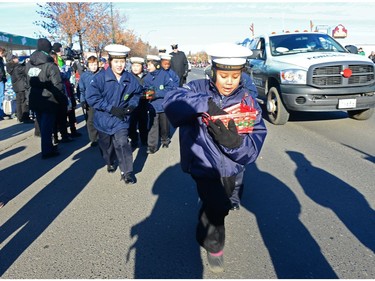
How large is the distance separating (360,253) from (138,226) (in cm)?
212

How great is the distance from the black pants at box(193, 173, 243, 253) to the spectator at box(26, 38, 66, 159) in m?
4.39

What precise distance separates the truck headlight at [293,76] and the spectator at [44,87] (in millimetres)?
4773

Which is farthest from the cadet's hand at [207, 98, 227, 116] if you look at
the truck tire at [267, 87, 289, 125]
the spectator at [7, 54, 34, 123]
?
the spectator at [7, 54, 34, 123]

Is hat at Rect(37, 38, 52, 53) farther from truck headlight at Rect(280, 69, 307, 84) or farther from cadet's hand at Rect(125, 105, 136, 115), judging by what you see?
truck headlight at Rect(280, 69, 307, 84)

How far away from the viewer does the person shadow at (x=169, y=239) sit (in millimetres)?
2885

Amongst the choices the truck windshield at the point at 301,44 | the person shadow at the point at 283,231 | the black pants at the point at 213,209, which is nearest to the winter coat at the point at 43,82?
the person shadow at the point at 283,231

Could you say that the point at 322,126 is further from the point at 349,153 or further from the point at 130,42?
the point at 130,42

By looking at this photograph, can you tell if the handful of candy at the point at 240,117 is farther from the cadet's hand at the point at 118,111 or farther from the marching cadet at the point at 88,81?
the marching cadet at the point at 88,81

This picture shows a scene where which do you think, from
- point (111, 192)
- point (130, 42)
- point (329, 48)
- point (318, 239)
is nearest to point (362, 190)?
point (318, 239)

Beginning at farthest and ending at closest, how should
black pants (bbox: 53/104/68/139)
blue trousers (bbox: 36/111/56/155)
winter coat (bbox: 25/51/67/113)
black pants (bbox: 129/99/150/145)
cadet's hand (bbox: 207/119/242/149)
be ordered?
black pants (bbox: 53/104/68/139) → black pants (bbox: 129/99/150/145) → blue trousers (bbox: 36/111/56/155) → winter coat (bbox: 25/51/67/113) → cadet's hand (bbox: 207/119/242/149)

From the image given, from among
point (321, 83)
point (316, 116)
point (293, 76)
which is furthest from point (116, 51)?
point (316, 116)

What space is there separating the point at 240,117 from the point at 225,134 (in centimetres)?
19

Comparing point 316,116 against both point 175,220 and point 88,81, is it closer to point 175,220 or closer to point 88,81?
point 88,81

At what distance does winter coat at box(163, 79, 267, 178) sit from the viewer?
2.51 m
